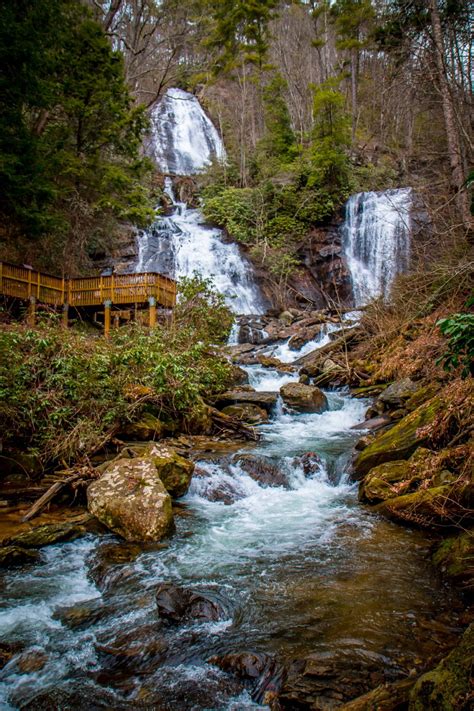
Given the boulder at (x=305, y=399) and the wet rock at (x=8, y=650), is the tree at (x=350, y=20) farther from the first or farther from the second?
the wet rock at (x=8, y=650)

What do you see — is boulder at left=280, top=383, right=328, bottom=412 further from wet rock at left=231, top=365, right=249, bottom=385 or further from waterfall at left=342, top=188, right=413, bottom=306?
waterfall at left=342, top=188, right=413, bottom=306

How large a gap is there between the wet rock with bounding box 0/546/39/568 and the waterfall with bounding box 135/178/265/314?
18989mm

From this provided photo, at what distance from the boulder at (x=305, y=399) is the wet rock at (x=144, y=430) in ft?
12.9

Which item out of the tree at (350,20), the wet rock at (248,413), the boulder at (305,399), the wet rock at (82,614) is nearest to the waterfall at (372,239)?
the tree at (350,20)

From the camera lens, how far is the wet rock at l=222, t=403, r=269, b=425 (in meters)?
10.8

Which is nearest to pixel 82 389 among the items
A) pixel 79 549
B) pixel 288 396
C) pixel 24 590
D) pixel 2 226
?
pixel 79 549

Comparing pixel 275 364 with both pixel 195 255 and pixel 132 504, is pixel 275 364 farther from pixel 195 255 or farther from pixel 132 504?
pixel 195 255

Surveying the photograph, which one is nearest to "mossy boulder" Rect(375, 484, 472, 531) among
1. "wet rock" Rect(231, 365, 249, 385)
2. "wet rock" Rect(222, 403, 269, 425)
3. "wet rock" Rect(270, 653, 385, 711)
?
"wet rock" Rect(270, 653, 385, 711)

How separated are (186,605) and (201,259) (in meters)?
22.8

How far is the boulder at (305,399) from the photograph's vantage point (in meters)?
11.4

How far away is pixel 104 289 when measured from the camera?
1566cm

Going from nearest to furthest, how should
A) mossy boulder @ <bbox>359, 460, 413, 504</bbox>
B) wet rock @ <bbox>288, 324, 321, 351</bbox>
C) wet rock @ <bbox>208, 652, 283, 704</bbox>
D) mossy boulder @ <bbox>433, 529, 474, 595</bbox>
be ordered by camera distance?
1. wet rock @ <bbox>208, 652, 283, 704</bbox>
2. mossy boulder @ <bbox>433, 529, 474, 595</bbox>
3. mossy boulder @ <bbox>359, 460, 413, 504</bbox>
4. wet rock @ <bbox>288, 324, 321, 351</bbox>

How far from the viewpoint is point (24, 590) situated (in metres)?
4.34

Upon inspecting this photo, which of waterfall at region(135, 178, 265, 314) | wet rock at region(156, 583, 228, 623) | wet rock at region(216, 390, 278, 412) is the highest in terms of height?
waterfall at region(135, 178, 265, 314)
